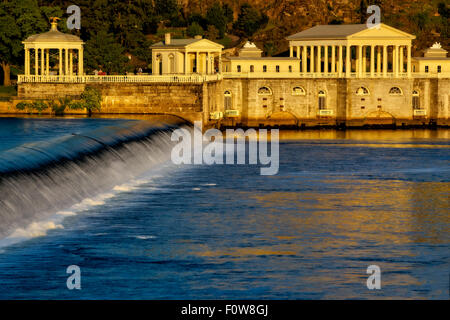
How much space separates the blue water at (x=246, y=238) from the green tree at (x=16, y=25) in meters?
49.5

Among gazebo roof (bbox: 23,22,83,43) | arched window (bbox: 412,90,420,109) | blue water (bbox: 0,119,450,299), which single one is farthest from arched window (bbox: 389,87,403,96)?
blue water (bbox: 0,119,450,299)

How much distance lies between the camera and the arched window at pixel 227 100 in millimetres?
137625

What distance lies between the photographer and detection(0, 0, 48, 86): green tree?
13038cm

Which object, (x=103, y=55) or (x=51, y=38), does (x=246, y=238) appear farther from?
(x=103, y=55)

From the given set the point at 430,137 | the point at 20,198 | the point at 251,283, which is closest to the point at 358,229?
the point at 251,283

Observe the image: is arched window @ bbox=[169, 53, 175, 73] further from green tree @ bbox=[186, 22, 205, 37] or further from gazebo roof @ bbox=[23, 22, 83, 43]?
green tree @ bbox=[186, 22, 205, 37]

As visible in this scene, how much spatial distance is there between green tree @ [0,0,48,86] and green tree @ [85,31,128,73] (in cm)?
1554

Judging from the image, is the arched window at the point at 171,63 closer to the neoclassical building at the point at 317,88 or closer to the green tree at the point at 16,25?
the neoclassical building at the point at 317,88

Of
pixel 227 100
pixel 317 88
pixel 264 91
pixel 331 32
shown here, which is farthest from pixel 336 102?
pixel 227 100

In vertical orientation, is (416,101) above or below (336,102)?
above

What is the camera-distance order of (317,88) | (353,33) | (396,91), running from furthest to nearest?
(353,33) → (396,91) → (317,88)

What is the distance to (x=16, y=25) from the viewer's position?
5162 inches

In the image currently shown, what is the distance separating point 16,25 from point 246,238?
84531 millimetres
